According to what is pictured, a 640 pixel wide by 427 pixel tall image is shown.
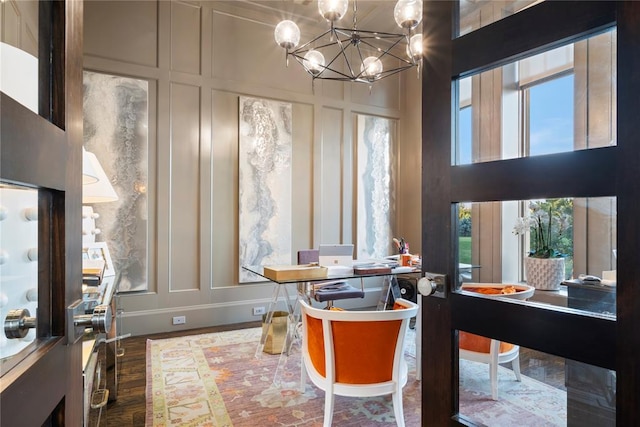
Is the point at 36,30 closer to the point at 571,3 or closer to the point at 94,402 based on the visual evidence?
the point at 571,3

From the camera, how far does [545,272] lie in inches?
33.9

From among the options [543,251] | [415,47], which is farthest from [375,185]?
[543,251]

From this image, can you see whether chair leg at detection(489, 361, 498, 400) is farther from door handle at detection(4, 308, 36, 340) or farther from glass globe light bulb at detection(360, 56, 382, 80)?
glass globe light bulb at detection(360, 56, 382, 80)

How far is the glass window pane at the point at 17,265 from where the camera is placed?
1.77 feet

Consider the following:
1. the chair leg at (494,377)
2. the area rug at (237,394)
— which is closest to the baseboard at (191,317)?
the area rug at (237,394)

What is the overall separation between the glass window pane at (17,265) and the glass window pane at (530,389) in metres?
0.92

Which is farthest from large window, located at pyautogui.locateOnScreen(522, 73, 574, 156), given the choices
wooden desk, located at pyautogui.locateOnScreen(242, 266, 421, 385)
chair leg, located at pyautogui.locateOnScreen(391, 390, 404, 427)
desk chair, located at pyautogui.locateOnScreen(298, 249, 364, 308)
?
desk chair, located at pyautogui.locateOnScreen(298, 249, 364, 308)

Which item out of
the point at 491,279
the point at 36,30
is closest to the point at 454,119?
the point at 491,279

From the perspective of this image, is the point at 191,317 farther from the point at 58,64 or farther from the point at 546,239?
the point at 546,239

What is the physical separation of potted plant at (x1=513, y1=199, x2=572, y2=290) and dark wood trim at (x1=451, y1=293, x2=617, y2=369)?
7cm

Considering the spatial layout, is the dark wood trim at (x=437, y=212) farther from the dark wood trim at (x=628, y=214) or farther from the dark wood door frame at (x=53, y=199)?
the dark wood door frame at (x=53, y=199)

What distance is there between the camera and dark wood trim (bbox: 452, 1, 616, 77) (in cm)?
72

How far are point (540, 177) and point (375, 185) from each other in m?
4.59

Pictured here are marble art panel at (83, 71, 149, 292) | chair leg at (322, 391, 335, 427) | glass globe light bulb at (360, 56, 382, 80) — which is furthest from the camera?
marble art panel at (83, 71, 149, 292)
